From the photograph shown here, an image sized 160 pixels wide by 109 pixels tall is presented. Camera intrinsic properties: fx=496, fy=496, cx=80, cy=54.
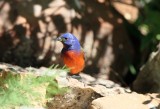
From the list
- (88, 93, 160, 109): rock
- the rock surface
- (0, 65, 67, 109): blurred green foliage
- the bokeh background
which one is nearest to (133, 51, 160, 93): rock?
the bokeh background

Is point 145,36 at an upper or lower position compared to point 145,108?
upper

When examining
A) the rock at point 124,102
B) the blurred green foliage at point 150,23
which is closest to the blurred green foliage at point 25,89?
the rock at point 124,102

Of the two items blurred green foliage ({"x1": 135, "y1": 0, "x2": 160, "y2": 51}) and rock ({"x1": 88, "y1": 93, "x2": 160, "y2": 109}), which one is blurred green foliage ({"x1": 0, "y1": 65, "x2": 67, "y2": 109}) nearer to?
rock ({"x1": 88, "y1": 93, "x2": 160, "y2": 109})

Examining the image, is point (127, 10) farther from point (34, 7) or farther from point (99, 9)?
point (34, 7)

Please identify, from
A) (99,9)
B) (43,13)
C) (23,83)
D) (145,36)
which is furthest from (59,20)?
(23,83)

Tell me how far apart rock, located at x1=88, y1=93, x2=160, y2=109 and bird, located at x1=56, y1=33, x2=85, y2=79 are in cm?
105

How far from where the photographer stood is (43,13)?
7094 millimetres

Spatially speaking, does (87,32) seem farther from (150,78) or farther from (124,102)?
(124,102)

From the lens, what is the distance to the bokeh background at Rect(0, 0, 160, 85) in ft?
22.6

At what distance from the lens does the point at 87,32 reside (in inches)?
287

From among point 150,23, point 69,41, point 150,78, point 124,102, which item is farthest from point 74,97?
point 150,23

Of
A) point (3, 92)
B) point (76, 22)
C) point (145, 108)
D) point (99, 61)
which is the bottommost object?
point (145, 108)

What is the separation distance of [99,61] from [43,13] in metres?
1.08

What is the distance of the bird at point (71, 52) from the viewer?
498cm
